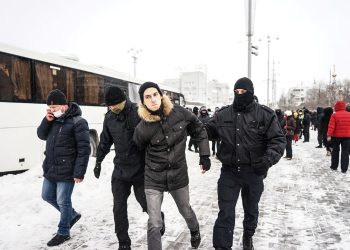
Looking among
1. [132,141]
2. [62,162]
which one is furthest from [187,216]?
[62,162]

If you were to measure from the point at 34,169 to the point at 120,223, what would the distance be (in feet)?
16.9

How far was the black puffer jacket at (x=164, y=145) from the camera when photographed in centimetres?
379

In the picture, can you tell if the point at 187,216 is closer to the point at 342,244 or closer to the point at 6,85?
the point at 342,244

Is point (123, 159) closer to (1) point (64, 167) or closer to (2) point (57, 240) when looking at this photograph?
(1) point (64, 167)

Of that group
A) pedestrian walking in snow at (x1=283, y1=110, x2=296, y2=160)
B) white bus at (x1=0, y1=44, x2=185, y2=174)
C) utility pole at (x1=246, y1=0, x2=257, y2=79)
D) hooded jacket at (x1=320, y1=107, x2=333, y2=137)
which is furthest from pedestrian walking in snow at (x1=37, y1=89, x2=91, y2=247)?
hooded jacket at (x1=320, y1=107, x2=333, y2=137)

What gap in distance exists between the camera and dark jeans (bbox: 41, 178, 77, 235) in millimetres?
4453

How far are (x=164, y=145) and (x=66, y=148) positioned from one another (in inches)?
56.9

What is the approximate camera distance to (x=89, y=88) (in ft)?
40.2

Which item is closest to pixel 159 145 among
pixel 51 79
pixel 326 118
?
pixel 51 79

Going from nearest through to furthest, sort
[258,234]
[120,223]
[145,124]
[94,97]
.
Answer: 1. [145,124]
2. [120,223]
3. [258,234]
4. [94,97]

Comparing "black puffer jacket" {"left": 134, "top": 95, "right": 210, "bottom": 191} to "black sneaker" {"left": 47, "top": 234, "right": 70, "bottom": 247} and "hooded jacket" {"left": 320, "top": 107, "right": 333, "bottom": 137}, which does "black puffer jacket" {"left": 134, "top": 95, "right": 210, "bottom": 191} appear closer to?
"black sneaker" {"left": 47, "top": 234, "right": 70, "bottom": 247}

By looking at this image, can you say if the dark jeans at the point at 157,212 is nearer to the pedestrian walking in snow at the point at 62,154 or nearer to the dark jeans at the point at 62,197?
the pedestrian walking in snow at the point at 62,154

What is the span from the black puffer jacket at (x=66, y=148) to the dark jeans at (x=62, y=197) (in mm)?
116

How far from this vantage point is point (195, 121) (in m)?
4.07
